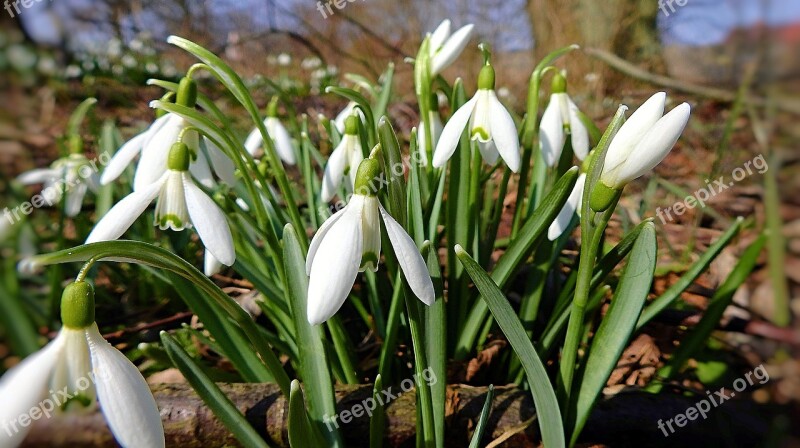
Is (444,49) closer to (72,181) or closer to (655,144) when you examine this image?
(655,144)

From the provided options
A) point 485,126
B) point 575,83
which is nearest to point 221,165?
point 485,126

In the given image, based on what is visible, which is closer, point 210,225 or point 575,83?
point 210,225

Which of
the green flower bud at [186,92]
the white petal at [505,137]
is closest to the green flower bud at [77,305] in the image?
the green flower bud at [186,92]

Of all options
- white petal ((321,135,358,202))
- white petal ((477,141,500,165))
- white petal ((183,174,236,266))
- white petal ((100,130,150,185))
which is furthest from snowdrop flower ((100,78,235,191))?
white petal ((477,141,500,165))

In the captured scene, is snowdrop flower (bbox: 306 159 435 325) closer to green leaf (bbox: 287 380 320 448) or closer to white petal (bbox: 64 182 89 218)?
green leaf (bbox: 287 380 320 448)

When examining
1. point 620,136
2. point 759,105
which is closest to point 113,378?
point 620,136
